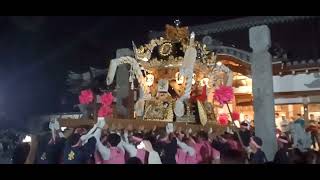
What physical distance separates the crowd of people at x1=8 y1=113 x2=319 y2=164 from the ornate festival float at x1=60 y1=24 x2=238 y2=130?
0.87m

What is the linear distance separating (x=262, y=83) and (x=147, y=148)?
2.75 meters

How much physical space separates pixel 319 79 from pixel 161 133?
3.39 metres

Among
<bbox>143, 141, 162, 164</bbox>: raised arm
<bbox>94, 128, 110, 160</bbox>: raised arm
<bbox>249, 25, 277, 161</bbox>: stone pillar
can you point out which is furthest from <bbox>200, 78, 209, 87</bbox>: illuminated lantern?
<bbox>94, 128, 110, 160</bbox>: raised arm

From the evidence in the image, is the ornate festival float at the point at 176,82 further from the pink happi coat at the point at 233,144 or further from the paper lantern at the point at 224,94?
the pink happi coat at the point at 233,144

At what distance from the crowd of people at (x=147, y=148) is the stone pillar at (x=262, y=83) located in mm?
798

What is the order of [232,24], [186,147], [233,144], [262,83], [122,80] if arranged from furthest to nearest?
[232,24] < [122,80] < [262,83] < [233,144] < [186,147]

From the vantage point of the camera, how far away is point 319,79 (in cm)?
640

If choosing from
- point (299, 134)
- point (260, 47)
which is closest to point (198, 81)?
point (260, 47)

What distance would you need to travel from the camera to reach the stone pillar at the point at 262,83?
5.72 metres

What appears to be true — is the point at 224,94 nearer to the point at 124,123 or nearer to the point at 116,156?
the point at 124,123

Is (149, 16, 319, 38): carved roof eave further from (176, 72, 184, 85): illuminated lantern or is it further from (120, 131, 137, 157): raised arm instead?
(120, 131, 137, 157): raised arm

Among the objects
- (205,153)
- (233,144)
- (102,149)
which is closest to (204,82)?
(233,144)

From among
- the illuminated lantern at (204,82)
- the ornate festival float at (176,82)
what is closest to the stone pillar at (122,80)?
the ornate festival float at (176,82)

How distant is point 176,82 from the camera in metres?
6.19
